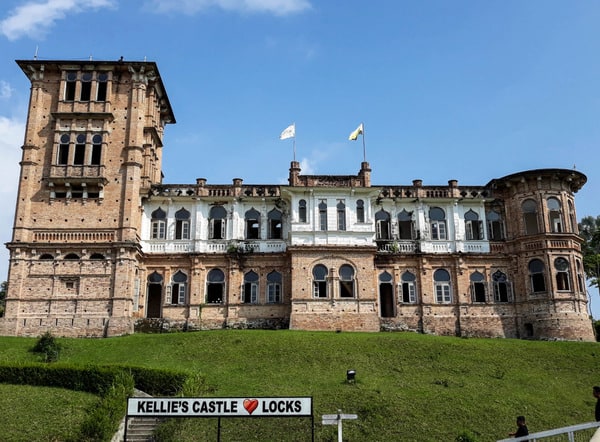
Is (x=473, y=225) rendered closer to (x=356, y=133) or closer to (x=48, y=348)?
(x=356, y=133)

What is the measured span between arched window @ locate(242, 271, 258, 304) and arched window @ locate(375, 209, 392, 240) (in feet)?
31.7

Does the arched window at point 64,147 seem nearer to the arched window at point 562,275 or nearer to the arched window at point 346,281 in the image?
the arched window at point 346,281

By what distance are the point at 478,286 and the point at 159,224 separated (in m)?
23.5

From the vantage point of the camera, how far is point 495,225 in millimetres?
44719

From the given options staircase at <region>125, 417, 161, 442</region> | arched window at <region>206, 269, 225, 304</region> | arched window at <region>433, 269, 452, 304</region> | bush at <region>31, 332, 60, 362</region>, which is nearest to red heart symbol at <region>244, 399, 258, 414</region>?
staircase at <region>125, 417, 161, 442</region>

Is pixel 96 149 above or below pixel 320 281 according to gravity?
above

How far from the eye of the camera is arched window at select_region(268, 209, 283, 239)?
4412 centimetres

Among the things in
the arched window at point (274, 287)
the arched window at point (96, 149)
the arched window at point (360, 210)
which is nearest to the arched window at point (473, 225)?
the arched window at point (360, 210)

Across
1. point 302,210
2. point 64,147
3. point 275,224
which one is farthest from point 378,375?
point 64,147

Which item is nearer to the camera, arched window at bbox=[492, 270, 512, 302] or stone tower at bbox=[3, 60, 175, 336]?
stone tower at bbox=[3, 60, 175, 336]

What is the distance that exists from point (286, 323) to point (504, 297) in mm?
15734

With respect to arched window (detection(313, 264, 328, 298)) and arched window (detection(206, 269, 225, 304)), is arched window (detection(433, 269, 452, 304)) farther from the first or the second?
arched window (detection(206, 269, 225, 304))

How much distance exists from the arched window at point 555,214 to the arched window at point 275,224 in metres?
19.2

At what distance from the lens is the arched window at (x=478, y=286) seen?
43.1 metres
